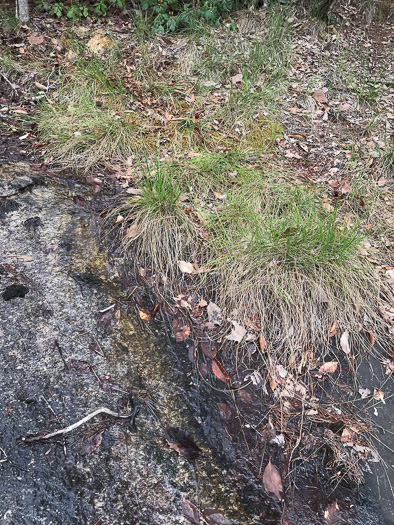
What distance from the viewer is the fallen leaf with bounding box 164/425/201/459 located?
190 centimetres

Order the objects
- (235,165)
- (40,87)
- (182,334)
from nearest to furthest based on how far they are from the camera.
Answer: (182,334) → (235,165) → (40,87)

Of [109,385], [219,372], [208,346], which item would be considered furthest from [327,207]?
[109,385]

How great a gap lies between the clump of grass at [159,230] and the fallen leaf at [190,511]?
139 cm

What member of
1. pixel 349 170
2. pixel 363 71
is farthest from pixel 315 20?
pixel 349 170

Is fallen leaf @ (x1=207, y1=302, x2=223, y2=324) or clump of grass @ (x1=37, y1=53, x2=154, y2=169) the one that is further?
clump of grass @ (x1=37, y1=53, x2=154, y2=169)

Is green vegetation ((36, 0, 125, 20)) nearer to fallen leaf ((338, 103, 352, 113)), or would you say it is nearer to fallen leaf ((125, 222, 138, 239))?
fallen leaf ((338, 103, 352, 113))

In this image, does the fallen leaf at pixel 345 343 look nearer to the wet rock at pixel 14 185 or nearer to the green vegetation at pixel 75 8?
the wet rock at pixel 14 185

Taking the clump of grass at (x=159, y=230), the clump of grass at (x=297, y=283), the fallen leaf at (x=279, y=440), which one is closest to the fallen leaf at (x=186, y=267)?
the clump of grass at (x=159, y=230)

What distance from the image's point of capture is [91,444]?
70.8 inches

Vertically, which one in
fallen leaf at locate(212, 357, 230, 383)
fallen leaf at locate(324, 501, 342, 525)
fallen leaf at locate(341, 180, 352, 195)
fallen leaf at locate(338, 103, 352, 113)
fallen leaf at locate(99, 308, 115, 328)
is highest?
fallen leaf at locate(338, 103, 352, 113)

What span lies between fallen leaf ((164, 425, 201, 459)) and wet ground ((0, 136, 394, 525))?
0.11 feet

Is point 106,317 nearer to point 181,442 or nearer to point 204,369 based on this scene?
point 204,369

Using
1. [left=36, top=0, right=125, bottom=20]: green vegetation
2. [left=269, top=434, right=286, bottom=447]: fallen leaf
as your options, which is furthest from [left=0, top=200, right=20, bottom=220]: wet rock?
[left=36, top=0, right=125, bottom=20]: green vegetation

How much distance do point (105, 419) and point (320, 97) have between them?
4434 millimetres
